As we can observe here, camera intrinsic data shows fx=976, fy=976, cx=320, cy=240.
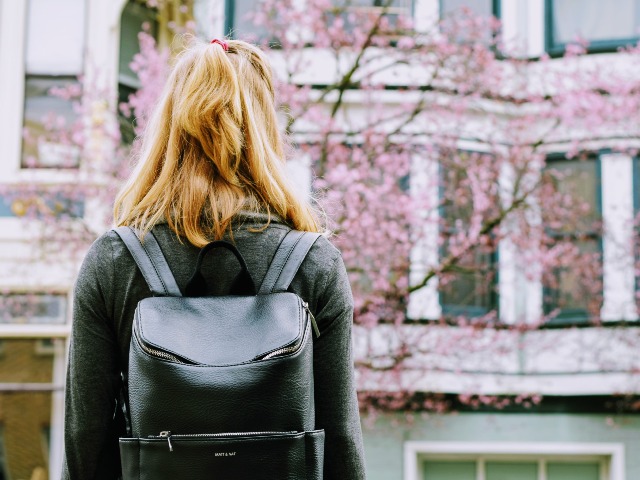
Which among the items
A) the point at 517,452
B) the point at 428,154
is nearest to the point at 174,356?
the point at 428,154

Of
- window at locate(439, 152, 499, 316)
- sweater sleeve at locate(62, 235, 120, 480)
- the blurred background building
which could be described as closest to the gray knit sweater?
sweater sleeve at locate(62, 235, 120, 480)

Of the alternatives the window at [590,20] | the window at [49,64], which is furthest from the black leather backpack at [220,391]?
the window at [590,20]

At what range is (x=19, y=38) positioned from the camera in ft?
35.5

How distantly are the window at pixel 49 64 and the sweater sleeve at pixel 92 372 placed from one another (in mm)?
8787

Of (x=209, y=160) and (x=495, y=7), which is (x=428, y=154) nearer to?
(x=495, y=7)

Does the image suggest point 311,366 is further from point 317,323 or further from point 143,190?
point 143,190

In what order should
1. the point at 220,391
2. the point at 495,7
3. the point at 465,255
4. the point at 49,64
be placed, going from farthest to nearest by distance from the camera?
the point at 495,7
the point at 49,64
the point at 465,255
the point at 220,391

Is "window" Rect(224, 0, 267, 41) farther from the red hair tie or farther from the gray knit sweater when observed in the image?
the gray knit sweater

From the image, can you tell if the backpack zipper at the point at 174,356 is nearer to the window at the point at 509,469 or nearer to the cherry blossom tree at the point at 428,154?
the cherry blossom tree at the point at 428,154

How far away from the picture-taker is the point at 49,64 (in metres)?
10.9

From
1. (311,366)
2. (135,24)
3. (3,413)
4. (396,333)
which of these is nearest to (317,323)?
(311,366)

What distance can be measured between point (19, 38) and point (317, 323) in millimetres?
9635

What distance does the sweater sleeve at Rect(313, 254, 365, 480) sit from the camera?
2111 millimetres

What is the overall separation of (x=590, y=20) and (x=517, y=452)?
5114 mm
